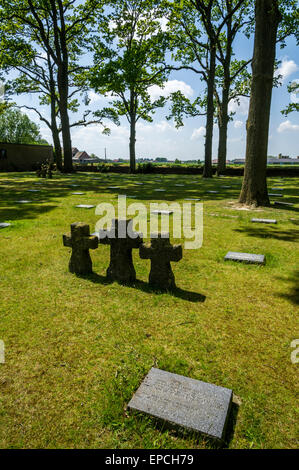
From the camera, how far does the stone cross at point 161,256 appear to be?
312cm

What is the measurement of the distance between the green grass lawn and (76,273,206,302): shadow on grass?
2 cm

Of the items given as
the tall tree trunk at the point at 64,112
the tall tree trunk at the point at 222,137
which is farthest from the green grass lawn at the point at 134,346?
the tall tree trunk at the point at 222,137

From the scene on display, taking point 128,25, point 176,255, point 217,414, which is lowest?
point 217,414

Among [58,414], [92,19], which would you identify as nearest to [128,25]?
[92,19]

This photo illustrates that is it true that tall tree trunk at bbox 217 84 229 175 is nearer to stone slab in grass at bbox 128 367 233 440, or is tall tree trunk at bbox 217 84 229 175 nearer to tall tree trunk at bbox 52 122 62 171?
tall tree trunk at bbox 52 122 62 171

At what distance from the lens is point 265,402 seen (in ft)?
5.69

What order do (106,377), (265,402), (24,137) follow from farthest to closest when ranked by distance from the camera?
(24,137) < (106,377) < (265,402)

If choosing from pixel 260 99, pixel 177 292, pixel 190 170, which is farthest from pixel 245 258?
pixel 190 170

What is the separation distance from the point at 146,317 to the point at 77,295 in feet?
2.99

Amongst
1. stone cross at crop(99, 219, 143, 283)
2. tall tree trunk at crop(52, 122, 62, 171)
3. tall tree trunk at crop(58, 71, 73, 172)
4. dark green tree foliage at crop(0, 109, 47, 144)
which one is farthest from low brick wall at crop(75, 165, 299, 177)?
dark green tree foliage at crop(0, 109, 47, 144)

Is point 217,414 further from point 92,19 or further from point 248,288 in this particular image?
point 92,19

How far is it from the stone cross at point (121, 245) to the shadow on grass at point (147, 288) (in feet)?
0.32

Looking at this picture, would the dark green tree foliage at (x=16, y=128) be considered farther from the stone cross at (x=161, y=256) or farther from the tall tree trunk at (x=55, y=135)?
the stone cross at (x=161, y=256)
